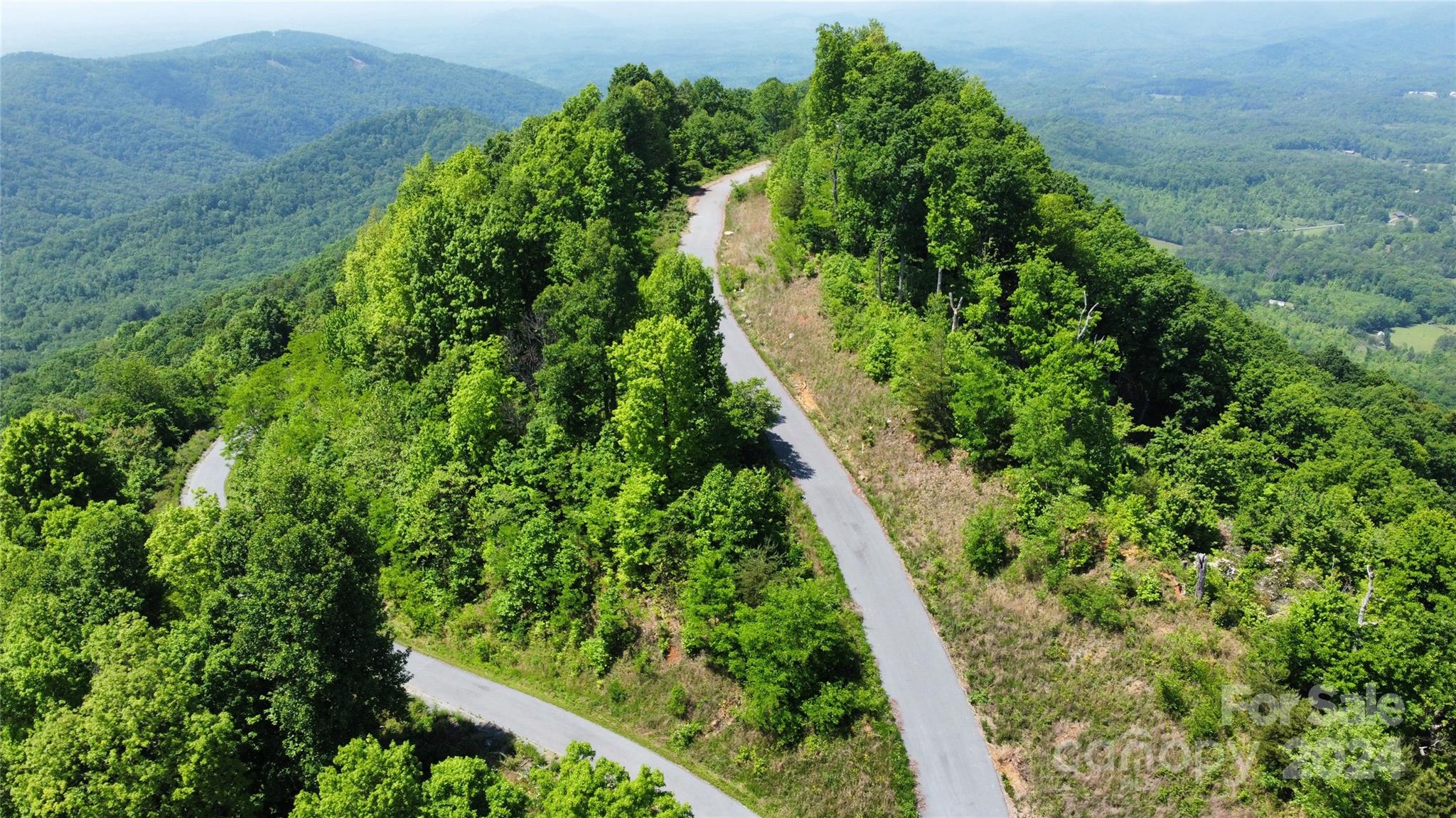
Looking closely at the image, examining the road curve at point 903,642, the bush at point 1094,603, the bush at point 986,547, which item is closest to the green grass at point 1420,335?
the road curve at point 903,642

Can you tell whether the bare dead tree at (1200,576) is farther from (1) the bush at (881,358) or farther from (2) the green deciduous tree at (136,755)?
(2) the green deciduous tree at (136,755)

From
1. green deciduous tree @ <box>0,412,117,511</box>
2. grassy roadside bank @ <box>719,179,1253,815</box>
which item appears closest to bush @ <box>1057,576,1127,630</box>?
grassy roadside bank @ <box>719,179,1253,815</box>

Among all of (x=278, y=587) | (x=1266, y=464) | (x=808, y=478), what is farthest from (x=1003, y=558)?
(x=278, y=587)

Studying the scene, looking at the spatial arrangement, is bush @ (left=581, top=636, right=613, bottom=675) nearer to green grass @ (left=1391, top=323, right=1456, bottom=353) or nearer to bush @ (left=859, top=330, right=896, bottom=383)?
bush @ (left=859, top=330, right=896, bottom=383)

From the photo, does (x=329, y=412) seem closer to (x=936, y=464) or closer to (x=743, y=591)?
(x=743, y=591)

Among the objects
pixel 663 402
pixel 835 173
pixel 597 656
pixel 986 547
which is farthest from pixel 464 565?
pixel 835 173
